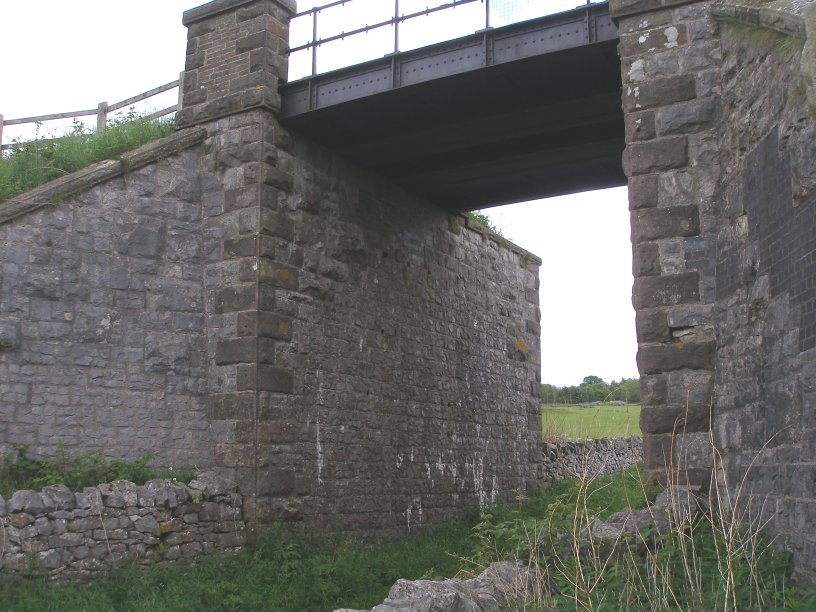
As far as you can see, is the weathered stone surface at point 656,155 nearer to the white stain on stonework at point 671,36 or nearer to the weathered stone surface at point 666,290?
the white stain on stonework at point 671,36

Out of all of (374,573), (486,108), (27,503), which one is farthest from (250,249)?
(374,573)

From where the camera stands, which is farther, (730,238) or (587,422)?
(587,422)

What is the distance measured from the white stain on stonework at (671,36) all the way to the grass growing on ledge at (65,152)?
6617 millimetres

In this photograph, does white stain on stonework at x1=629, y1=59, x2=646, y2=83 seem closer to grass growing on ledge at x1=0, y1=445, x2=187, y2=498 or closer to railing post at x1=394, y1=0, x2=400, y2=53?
railing post at x1=394, y1=0, x2=400, y2=53

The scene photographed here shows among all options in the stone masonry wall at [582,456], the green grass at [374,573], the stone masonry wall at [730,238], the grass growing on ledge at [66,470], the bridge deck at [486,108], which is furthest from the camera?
the stone masonry wall at [582,456]

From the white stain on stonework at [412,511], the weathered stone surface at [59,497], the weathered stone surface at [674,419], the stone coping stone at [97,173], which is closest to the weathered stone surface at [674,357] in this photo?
the weathered stone surface at [674,419]

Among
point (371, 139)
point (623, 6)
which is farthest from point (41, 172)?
point (623, 6)

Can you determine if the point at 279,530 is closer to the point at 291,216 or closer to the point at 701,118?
the point at 291,216

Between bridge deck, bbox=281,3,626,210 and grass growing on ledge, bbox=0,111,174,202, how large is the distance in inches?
77.9

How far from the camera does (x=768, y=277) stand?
23.2 ft

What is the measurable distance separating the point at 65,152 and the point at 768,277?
28.7ft

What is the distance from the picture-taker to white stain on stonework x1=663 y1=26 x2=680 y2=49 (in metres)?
9.02

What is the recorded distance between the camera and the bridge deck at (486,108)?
33.2ft

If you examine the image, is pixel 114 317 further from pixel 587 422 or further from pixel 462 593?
pixel 587 422
